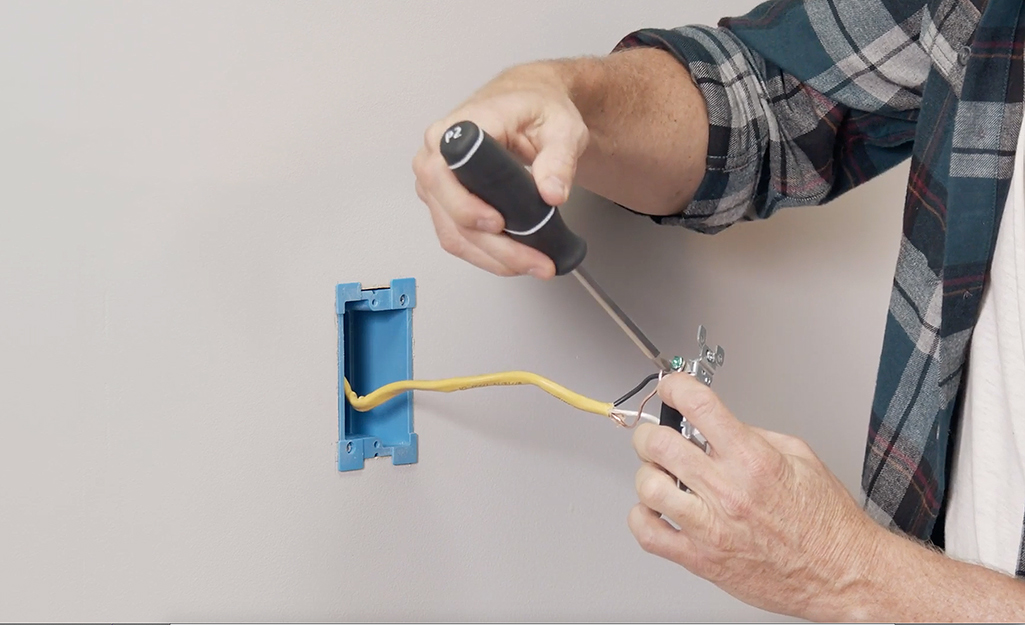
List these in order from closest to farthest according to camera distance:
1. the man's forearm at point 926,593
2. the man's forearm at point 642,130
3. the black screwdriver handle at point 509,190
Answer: the black screwdriver handle at point 509,190
the man's forearm at point 926,593
the man's forearm at point 642,130

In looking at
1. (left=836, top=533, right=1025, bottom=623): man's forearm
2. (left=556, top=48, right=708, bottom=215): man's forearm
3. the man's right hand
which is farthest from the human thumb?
(left=836, top=533, right=1025, bottom=623): man's forearm

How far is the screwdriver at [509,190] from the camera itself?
52 centimetres

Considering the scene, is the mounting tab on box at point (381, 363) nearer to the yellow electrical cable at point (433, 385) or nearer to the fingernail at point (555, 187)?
the yellow electrical cable at point (433, 385)

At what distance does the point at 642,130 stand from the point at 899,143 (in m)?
0.29

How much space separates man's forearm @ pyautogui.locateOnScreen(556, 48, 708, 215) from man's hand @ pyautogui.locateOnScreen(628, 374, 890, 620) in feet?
0.79

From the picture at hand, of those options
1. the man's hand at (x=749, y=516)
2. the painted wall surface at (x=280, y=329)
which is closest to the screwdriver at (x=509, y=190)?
the man's hand at (x=749, y=516)

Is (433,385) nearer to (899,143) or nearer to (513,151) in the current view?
(513,151)

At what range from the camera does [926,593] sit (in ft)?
2.08

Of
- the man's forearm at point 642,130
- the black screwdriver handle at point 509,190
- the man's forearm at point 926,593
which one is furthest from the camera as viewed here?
the man's forearm at point 642,130

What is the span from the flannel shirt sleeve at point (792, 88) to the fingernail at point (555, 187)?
1.08 ft

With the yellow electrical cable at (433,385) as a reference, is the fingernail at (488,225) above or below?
above

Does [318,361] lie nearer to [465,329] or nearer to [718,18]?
[465,329]

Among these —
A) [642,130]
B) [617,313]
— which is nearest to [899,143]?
[642,130]

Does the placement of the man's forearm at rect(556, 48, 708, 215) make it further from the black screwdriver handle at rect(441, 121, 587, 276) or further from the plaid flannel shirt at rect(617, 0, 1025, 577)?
the black screwdriver handle at rect(441, 121, 587, 276)
